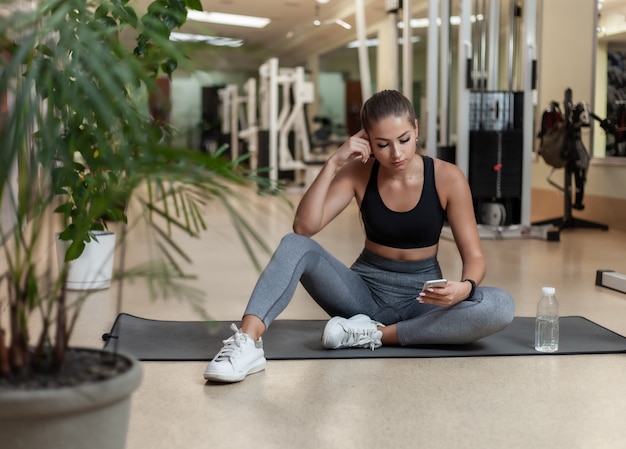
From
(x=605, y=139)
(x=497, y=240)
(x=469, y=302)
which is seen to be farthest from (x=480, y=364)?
(x=605, y=139)

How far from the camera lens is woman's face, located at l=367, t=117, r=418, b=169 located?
2.40 metres

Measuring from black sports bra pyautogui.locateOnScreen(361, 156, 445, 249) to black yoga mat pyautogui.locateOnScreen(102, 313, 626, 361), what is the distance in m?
0.34

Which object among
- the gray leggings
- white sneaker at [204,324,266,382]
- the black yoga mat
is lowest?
the black yoga mat

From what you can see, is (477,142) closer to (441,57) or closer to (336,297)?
(441,57)

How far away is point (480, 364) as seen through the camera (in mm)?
2516

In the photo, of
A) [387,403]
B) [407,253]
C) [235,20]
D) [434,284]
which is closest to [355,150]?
[407,253]

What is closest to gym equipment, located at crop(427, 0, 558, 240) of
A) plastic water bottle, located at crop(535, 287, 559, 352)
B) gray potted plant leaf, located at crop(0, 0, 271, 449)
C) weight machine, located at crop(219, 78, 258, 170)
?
plastic water bottle, located at crop(535, 287, 559, 352)

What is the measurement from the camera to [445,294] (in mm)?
Answer: 2320

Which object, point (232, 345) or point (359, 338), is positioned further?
point (359, 338)

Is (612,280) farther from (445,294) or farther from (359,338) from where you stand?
(445,294)

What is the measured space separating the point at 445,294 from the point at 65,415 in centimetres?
141

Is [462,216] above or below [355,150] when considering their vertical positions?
below

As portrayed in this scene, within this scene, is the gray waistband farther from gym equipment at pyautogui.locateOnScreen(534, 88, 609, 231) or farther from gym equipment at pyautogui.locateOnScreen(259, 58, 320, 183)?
gym equipment at pyautogui.locateOnScreen(259, 58, 320, 183)

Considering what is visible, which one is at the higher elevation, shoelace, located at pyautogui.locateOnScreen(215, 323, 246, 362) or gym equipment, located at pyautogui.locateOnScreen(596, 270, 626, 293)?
shoelace, located at pyautogui.locateOnScreen(215, 323, 246, 362)
